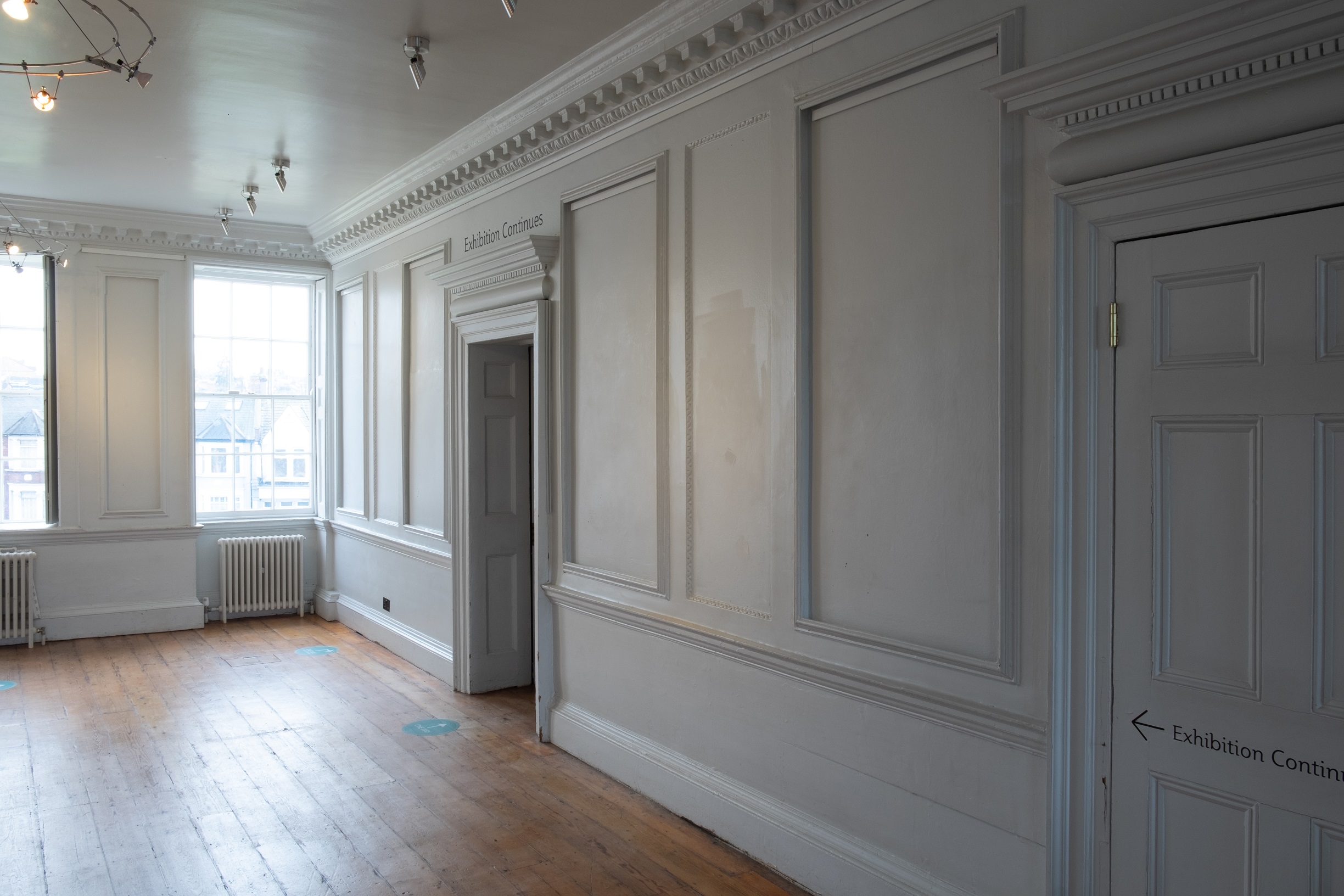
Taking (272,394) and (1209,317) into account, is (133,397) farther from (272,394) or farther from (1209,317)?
(1209,317)

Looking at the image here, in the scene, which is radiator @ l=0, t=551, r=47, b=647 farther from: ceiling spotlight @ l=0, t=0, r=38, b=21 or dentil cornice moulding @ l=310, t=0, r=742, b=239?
ceiling spotlight @ l=0, t=0, r=38, b=21

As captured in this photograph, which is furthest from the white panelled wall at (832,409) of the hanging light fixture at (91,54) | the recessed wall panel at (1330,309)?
the hanging light fixture at (91,54)

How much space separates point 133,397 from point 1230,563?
845 cm

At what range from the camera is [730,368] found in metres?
3.95

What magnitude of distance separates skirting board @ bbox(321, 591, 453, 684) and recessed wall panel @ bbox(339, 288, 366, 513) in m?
0.86

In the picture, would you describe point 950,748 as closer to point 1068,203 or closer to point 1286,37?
point 1068,203

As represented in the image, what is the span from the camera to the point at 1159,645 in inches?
97.0

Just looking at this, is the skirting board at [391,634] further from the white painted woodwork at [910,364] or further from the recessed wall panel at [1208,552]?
the recessed wall panel at [1208,552]

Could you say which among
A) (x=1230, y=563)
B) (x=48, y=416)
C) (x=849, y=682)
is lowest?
(x=849, y=682)

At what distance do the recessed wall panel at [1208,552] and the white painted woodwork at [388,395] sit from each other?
18.8 ft

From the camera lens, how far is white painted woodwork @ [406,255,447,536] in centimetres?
659

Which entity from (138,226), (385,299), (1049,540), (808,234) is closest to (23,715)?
(385,299)

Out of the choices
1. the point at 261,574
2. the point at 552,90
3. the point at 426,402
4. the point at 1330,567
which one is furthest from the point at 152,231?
the point at 1330,567

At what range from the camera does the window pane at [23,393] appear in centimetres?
791
